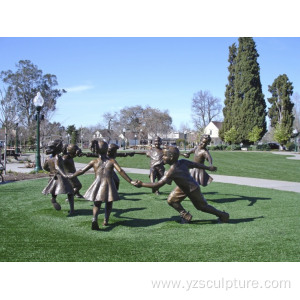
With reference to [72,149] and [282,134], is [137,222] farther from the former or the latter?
[282,134]

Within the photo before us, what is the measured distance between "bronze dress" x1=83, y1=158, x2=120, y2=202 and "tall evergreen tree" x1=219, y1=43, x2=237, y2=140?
60549 mm

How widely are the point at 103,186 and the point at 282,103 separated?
64.5 metres

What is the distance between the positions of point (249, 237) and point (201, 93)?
7600cm

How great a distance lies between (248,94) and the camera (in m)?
60.7

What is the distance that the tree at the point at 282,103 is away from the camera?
2427 inches

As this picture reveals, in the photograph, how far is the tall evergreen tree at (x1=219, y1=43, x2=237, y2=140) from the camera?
64500 millimetres

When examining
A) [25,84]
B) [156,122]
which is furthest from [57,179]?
[156,122]

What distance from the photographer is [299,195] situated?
10258mm

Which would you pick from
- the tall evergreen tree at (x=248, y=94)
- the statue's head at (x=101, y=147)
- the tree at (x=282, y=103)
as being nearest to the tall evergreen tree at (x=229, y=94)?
the tall evergreen tree at (x=248, y=94)

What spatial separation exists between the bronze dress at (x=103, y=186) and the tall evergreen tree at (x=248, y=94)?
58234 mm

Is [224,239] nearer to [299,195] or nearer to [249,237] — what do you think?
[249,237]

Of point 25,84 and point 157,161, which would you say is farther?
point 25,84

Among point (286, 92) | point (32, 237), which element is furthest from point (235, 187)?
point (286, 92)

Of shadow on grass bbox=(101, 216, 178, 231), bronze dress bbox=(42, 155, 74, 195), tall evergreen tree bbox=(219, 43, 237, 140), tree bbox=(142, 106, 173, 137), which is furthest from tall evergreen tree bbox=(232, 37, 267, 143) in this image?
bronze dress bbox=(42, 155, 74, 195)
